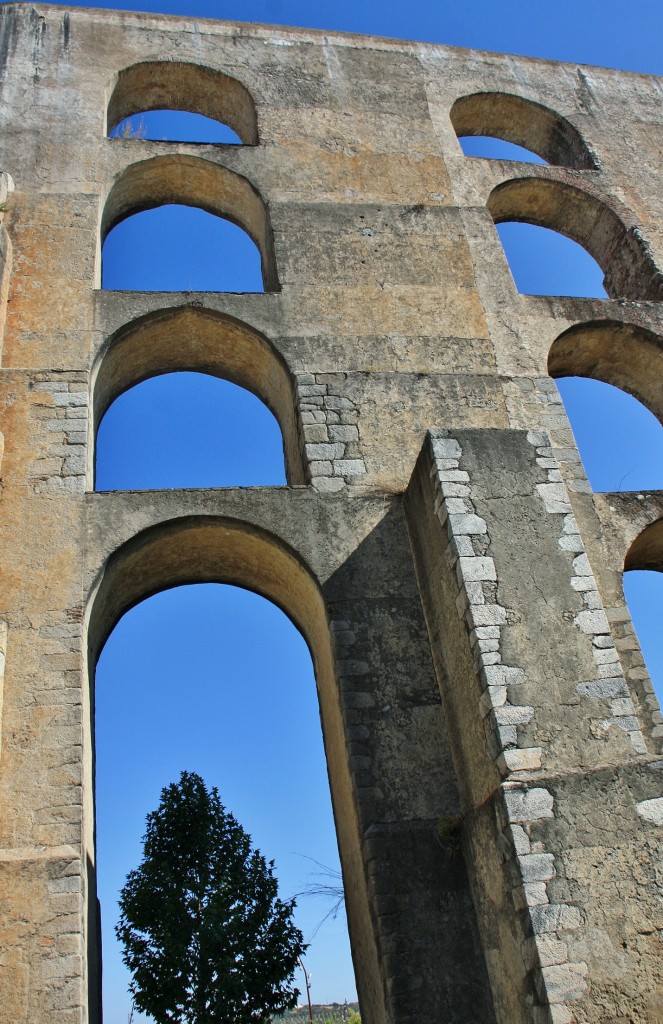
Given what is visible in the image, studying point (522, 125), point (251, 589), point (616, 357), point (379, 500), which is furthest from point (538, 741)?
point (522, 125)

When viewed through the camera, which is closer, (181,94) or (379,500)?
(379,500)

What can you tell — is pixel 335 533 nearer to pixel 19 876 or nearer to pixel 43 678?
pixel 43 678

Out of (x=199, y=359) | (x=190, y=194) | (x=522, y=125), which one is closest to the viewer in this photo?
(x=199, y=359)

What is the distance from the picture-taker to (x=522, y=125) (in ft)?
39.9

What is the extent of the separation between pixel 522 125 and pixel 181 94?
462 centimetres

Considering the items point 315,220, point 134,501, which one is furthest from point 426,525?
point 315,220

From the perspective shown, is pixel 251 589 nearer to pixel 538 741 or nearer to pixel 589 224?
pixel 538 741

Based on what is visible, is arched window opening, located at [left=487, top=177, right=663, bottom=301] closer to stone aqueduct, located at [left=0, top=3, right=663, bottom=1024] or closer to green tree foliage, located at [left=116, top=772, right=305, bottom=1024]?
stone aqueduct, located at [left=0, top=3, right=663, bottom=1024]

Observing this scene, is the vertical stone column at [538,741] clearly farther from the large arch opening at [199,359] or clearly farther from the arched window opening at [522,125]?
the arched window opening at [522,125]

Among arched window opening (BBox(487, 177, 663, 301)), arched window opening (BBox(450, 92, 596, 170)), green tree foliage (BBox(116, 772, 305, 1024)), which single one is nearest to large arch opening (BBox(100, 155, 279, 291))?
arched window opening (BBox(487, 177, 663, 301))

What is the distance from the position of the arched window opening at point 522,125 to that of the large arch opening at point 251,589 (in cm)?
724

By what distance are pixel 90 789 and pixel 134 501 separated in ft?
7.15

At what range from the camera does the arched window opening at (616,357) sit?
367 inches

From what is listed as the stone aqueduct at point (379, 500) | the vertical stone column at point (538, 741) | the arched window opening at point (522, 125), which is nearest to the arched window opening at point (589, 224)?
the stone aqueduct at point (379, 500)
